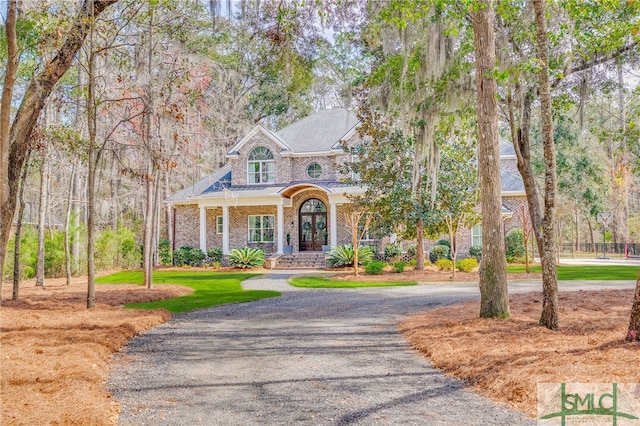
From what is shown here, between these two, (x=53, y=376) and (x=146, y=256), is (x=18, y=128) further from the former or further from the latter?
(x=146, y=256)

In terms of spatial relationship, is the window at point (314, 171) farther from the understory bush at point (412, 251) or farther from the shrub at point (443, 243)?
the shrub at point (443, 243)

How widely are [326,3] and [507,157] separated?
62.8 feet

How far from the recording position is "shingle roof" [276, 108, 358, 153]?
26.1 m

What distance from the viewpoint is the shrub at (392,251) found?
2244cm

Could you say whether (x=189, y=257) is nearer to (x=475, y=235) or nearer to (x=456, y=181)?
(x=456, y=181)

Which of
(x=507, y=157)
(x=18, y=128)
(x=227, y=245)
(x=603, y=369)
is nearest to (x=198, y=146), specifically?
(x=227, y=245)

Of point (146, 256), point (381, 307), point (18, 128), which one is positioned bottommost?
point (381, 307)

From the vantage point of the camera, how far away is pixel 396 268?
19.0 m

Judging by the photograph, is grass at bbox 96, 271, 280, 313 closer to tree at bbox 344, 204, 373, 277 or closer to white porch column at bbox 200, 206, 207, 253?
tree at bbox 344, 204, 373, 277

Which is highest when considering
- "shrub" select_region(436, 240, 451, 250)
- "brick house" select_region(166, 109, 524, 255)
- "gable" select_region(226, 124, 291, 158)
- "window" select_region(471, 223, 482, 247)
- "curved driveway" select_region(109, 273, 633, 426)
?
"gable" select_region(226, 124, 291, 158)

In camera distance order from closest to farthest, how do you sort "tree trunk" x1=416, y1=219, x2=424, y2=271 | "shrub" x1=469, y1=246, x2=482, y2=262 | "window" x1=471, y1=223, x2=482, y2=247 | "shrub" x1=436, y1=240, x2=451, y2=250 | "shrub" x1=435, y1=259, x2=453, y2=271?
"tree trunk" x1=416, y1=219, x2=424, y2=271 < "shrub" x1=435, y1=259, x2=453, y2=271 < "shrub" x1=469, y1=246, x2=482, y2=262 < "shrub" x1=436, y1=240, x2=451, y2=250 < "window" x1=471, y1=223, x2=482, y2=247

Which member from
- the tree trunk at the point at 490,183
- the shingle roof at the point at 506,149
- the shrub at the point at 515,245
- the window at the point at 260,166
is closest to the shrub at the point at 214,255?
the window at the point at 260,166
